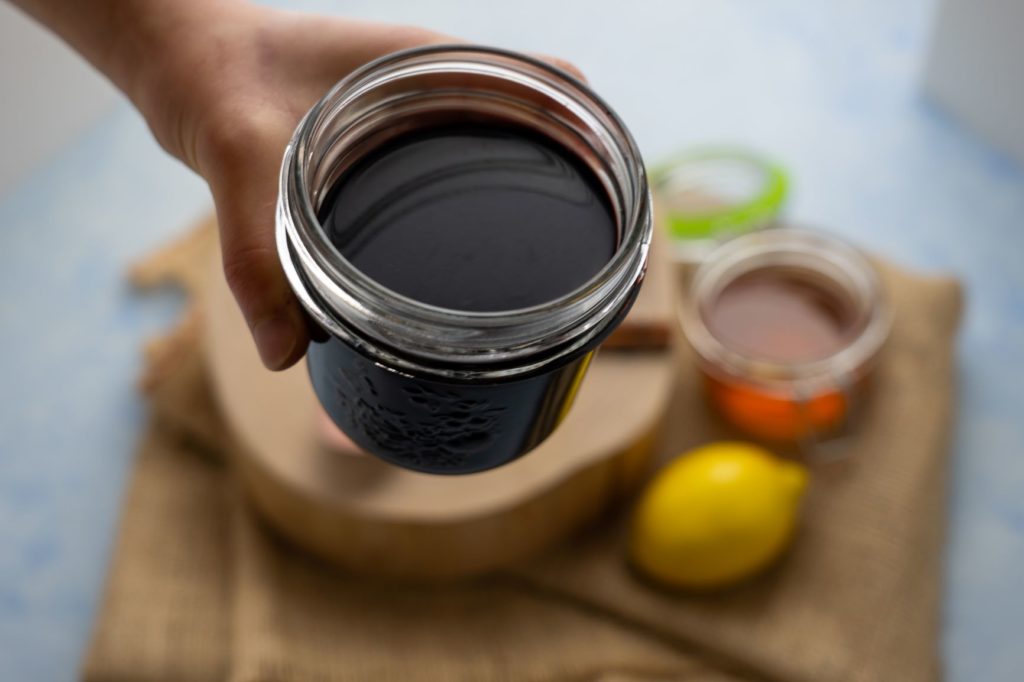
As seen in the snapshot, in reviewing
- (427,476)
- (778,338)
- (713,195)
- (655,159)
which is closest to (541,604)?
(427,476)

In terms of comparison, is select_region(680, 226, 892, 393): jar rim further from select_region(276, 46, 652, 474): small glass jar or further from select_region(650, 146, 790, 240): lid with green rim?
select_region(276, 46, 652, 474): small glass jar

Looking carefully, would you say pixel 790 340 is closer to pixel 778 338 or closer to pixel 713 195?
pixel 778 338

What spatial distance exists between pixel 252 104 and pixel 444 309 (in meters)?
0.22

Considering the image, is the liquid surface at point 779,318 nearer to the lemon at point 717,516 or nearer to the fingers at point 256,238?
the lemon at point 717,516

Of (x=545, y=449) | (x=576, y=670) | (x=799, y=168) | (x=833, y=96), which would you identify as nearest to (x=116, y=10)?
(x=545, y=449)

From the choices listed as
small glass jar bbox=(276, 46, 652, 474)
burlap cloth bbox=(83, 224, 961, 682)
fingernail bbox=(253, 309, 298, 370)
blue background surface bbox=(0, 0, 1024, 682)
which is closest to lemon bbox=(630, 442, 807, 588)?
burlap cloth bbox=(83, 224, 961, 682)

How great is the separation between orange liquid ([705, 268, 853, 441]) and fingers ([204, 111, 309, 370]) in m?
0.66

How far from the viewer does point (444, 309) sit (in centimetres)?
50

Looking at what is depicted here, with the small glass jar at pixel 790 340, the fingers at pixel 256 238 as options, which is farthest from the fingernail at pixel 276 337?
the small glass jar at pixel 790 340

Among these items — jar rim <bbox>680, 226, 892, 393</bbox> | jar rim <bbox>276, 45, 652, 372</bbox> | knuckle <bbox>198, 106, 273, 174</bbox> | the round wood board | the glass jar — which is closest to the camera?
jar rim <bbox>276, 45, 652, 372</bbox>

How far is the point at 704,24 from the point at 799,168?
304 mm

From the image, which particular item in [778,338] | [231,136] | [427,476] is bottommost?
[427,476]

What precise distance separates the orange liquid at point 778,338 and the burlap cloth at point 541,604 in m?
0.04

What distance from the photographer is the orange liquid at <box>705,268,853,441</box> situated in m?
1.19
